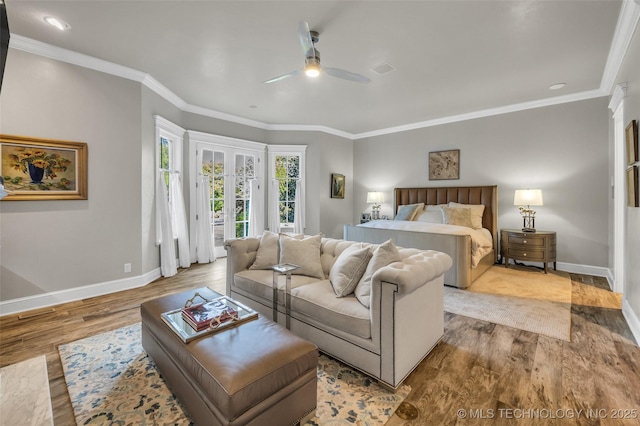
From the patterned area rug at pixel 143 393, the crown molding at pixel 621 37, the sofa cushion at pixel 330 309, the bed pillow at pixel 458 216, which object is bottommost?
the patterned area rug at pixel 143 393

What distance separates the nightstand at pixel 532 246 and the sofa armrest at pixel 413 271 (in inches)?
123

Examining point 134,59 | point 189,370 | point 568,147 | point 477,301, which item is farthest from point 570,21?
point 134,59

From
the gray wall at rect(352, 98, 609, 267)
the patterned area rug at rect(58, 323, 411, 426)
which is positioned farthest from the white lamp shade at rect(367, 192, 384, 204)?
the patterned area rug at rect(58, 323, 411, 426)

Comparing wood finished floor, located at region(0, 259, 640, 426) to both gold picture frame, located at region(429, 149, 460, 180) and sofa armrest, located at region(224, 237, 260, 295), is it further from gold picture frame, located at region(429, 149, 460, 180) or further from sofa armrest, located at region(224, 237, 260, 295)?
gold picture frame, located at region(429, 149, 460, 180)

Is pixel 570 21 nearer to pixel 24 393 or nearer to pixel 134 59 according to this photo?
pixel 134 59

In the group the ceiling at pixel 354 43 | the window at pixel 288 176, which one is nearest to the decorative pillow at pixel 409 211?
the ceiling at pixel 354 43

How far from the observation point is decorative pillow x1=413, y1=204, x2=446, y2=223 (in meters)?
5.33

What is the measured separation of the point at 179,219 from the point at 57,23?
2.86 metres

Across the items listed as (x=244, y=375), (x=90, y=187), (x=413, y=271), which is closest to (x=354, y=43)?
(x=413, y=271)

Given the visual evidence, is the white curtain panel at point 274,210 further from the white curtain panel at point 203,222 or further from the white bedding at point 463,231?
the white bedding at point 463,231

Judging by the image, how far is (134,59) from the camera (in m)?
3.47

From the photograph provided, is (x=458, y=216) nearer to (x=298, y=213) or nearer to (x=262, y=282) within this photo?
(x=298, y=213)

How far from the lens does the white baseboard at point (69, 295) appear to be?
3.07 m

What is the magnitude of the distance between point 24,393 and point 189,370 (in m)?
1.32
